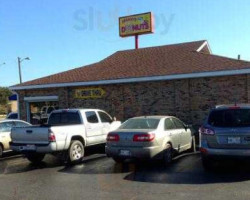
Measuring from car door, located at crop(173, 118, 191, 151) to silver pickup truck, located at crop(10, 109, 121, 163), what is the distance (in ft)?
8.95

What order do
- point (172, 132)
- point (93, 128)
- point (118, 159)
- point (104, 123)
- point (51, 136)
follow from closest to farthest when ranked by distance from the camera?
point (118, 159) < point (51, 136) < point (172, 132) < point (93, 128) < point (104, 123)

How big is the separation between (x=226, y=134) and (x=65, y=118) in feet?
18.6

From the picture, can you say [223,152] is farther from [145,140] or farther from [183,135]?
[183,135]

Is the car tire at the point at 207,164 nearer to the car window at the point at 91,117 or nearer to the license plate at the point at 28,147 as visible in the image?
the car window at the point at 91,117

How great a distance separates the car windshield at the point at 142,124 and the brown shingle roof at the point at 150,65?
6663mm

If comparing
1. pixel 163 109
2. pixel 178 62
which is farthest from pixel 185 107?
pixel 178 62

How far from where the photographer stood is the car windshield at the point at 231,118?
9094 mm

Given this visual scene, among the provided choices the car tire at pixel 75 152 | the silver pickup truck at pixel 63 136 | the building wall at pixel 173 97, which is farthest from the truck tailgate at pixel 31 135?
the building wall at pixel 173 97

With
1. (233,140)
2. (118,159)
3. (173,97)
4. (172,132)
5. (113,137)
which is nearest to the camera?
(233,140)

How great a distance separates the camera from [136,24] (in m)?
29.3

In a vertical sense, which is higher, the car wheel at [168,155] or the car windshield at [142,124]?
the car windshield at [142,124]

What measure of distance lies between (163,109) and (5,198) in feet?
38.7

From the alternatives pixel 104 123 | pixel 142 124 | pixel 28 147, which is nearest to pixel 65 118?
pixel 104 123

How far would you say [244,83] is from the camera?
16.4m
